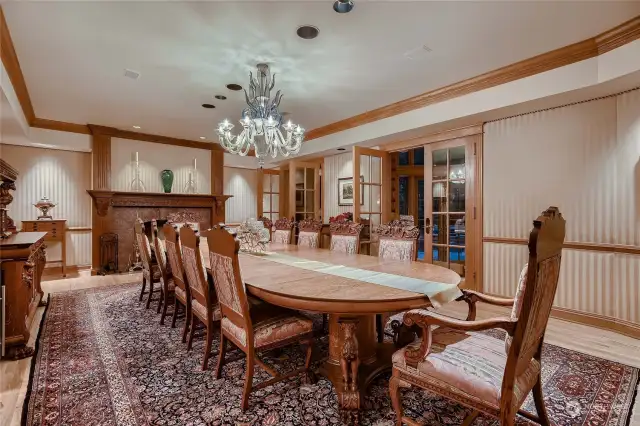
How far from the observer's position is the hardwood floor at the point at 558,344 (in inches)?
71.6

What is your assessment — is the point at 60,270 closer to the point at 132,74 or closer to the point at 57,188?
the point at 57,188

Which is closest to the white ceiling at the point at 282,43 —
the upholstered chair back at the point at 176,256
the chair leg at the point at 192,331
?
the upholstered chair back at the point at 176,256

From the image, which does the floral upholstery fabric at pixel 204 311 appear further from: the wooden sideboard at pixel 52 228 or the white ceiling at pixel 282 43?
the wooden sideboard at pixel 52 228

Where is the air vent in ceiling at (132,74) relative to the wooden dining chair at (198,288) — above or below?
above

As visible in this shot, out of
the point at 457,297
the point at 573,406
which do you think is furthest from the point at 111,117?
the point at 573,406

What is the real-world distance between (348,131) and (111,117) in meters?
3.76

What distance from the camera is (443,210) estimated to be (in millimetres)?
4426

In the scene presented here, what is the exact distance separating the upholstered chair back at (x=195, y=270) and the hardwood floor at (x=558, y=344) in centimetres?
106

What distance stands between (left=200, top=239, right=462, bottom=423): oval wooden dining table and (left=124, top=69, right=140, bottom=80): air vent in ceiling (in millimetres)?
2522

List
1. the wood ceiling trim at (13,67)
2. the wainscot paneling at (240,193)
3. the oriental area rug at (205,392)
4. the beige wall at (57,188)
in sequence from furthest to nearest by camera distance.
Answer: the wainscot paneling at (240,193) < the beige wall at (57,188) < the wood ceiling trim at (13,67) < the oriental area rug at (205,392)

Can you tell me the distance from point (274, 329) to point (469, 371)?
1.05m

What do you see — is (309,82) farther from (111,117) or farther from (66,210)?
(66,210)

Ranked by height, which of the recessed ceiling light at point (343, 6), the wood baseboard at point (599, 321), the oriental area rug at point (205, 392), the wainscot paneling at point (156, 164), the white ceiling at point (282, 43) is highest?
the white ceiling at point (282, 43)

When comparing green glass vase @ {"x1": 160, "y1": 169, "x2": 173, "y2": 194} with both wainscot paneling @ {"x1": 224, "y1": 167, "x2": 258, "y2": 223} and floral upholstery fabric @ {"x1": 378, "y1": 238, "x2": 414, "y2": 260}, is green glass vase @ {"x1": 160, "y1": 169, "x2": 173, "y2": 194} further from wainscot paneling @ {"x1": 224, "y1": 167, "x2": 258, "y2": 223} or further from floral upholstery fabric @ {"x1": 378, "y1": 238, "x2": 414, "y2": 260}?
floral upholstery fabric @ {"x1": 378, "y1": 238, "x2": 414, "y2": 260}
